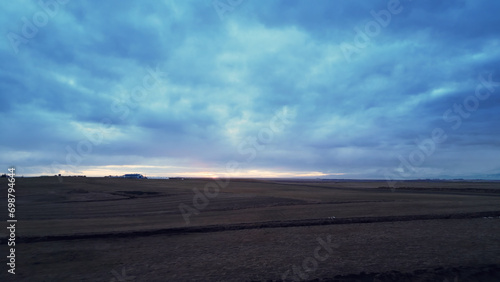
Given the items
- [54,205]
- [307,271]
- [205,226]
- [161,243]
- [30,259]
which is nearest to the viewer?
[307,271]

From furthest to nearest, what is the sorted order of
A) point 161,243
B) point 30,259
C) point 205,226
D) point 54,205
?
point 54,205
point 205,226
point 161,243
point 30,259

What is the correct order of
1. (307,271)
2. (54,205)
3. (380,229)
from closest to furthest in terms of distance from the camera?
(307,271) < (380,229) < (54,205)

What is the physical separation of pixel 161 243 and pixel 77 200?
922 inches

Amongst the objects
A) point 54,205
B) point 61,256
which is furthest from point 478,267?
point 54,205

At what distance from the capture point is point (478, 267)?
35.9ft

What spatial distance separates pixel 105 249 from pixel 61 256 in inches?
69.1

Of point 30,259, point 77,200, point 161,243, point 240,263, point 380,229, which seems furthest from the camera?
point 77,200

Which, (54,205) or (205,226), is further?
(54,205)

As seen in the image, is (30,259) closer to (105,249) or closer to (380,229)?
(105,249)

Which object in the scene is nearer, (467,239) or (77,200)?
(467,239)

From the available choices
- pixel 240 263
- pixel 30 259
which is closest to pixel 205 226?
pixel 240 263

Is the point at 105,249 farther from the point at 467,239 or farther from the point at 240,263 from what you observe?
the point at 467,239

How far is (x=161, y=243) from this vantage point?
15055 mm

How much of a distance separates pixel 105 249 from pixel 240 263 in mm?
6843
